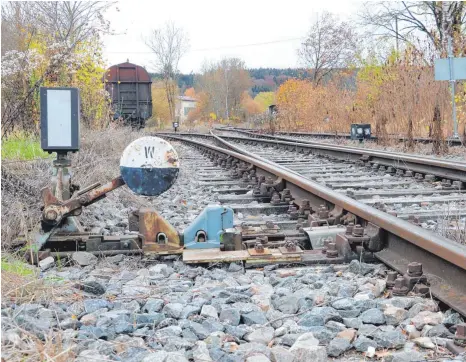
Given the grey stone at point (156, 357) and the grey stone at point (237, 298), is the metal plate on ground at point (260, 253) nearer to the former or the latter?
the grey stone at point (237, 298)

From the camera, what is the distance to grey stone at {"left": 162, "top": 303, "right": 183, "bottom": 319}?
2324 millimetres

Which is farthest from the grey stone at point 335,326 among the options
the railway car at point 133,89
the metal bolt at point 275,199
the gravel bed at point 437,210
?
the railway car at point 133,89

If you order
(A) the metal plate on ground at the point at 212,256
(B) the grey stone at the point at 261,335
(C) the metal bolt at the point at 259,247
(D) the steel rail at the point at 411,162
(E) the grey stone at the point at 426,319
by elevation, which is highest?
(D) the steel rail at the point at 411,162

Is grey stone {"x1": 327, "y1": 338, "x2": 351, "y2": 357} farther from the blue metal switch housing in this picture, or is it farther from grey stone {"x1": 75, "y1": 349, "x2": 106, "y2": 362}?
the blue metal switch housing

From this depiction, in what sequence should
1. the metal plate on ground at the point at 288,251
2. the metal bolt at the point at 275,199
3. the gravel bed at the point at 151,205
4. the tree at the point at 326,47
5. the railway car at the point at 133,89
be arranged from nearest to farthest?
the metal plate on ground at the point at 288,251, the gravel bed at the point at 151,205, the metal bolt at the point at 275,199, the railway car at the point at 133,89, the tree at the point at 326,47

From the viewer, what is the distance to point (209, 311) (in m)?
2.33

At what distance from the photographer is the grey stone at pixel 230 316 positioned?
226 cm

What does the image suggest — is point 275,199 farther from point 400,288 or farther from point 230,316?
point 230,316

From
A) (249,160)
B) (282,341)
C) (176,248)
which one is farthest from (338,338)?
(249,160)

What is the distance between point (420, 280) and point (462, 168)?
380 cm

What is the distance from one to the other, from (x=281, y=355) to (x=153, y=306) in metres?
0.72

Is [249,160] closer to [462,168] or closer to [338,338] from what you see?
[462,168]

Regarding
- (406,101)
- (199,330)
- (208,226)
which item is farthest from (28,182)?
(406,101)

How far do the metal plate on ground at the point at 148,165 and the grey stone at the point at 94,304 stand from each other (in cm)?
93
